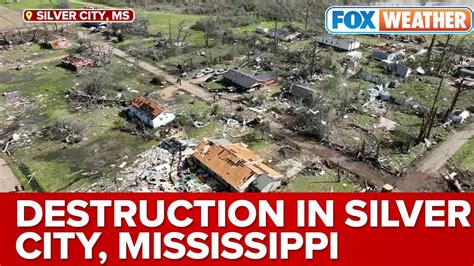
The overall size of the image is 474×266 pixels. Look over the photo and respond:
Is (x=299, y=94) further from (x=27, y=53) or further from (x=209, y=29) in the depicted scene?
(x=27, y=53)

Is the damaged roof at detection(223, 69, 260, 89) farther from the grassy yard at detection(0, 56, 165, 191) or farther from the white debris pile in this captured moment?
the white debris pile

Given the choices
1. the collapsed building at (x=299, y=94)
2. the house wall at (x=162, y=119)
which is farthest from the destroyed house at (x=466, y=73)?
the house wall at (x=162, y=119)

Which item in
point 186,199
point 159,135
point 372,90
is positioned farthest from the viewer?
point 372,90

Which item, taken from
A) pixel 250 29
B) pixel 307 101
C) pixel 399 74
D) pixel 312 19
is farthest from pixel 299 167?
pixel 312 19

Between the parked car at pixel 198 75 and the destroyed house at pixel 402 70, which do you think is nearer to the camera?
the destroyed house at pixel 402 70

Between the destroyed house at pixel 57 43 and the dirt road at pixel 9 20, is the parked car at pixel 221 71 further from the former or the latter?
the dirt road at pixel 9 20

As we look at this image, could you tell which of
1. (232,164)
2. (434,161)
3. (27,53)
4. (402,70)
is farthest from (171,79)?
(434,161)

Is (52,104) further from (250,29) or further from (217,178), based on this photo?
(250,29)
